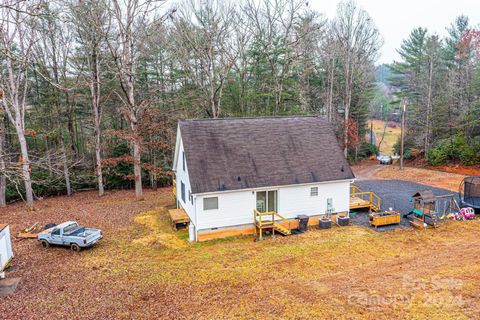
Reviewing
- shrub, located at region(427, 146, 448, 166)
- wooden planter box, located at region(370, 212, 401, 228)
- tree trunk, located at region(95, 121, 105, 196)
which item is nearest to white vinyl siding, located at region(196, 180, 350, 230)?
wooden planter box, located at region(370, 212, 401, 228)

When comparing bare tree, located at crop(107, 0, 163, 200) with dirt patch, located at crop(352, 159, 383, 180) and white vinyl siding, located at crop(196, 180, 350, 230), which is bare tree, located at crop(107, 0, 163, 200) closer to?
white vinyl siding, located at crop(196, 180, 350, 230)

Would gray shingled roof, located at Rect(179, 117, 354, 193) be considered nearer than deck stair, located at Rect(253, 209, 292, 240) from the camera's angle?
No

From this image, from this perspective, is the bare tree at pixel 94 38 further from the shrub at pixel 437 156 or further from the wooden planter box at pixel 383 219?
the shrub at pixel 437 156

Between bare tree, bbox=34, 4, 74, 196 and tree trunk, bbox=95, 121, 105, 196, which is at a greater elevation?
bare tree, bbox=34, 4, 74, 196

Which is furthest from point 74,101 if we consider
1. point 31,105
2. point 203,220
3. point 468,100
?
point 468,100

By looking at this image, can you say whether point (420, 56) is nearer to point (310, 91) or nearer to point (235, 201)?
point (310, 91)

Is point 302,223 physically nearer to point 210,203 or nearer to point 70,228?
point 210,203

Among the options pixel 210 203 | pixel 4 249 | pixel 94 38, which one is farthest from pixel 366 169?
pixel 4 249
